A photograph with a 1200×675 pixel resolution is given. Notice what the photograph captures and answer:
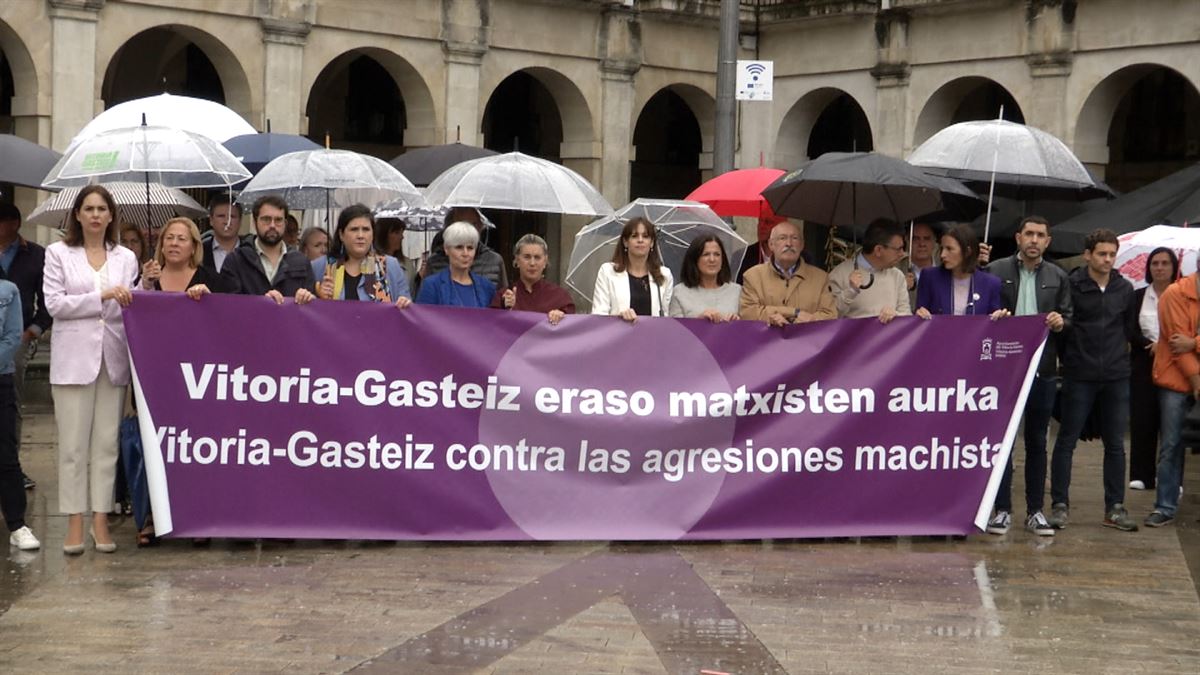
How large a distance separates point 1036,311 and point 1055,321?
1.45ft

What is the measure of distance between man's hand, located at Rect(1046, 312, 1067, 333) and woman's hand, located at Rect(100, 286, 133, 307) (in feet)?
18.5

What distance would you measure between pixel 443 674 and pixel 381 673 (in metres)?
0.27

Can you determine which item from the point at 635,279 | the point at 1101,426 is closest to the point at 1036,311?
the point at 1101,426

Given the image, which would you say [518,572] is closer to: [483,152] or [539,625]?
[539,625]

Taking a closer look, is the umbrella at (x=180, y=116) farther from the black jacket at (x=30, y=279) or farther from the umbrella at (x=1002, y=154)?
the umbrella at (x=1002, y=154)

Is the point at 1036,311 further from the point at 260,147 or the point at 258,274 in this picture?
the point at 260,147

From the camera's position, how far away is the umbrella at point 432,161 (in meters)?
18.2

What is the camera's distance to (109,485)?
10359mm

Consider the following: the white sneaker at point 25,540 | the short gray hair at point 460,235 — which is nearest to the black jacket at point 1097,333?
the short gray hair at point 460,235

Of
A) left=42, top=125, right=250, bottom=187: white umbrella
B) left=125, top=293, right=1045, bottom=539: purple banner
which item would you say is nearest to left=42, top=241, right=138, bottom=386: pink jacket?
left=125, top=293, right=1045, bottom=539: purple banner

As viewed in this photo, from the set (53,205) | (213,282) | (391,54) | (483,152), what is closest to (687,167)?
(391,54)

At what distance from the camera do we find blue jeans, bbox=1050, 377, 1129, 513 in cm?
1209

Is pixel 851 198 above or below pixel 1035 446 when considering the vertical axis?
above

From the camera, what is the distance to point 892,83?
28.8 metres
